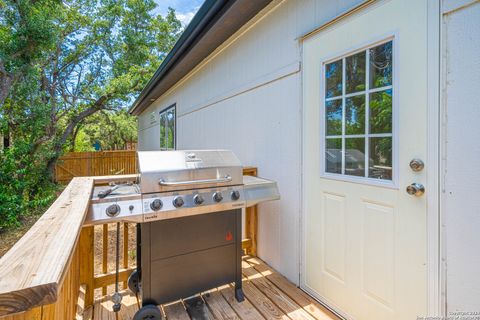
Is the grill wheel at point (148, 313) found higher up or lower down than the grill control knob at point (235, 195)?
lower down

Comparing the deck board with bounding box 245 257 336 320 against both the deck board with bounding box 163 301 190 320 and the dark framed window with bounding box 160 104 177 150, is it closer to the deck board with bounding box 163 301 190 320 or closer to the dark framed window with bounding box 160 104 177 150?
the deck board with bounding box 163 301 190 320

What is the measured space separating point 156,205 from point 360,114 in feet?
5.07

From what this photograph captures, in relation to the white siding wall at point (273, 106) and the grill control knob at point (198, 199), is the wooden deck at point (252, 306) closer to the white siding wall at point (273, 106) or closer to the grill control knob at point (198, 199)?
the white siding wall at point (273, 106)

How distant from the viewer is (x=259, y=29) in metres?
3.07

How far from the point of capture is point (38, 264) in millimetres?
686

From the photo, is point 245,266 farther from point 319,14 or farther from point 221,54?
point 221,54

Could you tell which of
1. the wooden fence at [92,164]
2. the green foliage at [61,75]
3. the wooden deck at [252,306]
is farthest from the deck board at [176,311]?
the wooden fence at [92,164]

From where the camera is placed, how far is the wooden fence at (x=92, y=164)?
1123cm

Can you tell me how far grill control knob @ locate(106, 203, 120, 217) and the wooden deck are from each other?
981mm

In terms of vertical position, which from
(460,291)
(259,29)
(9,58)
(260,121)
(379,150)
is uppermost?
(9,58)

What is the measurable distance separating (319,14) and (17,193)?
7.20 m

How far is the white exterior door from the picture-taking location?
1514 mm

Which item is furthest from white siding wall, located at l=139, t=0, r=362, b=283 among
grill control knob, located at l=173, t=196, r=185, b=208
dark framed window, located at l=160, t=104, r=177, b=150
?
dark framed window, located at l=160, t=104, r=177, b=150

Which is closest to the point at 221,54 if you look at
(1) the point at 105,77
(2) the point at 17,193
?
(2) the point at 17,193
